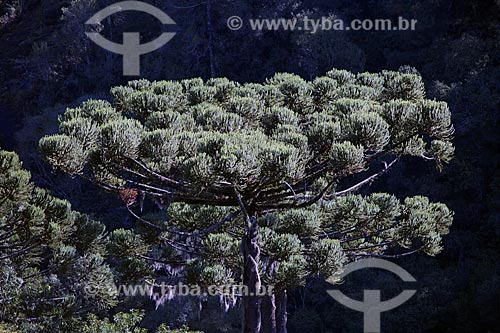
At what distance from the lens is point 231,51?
2281 centimetres

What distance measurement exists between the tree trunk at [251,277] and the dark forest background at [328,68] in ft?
31.8

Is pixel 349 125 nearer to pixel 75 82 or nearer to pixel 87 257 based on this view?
pixel 87 257

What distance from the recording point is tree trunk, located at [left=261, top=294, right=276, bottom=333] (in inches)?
307

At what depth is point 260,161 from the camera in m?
5.48

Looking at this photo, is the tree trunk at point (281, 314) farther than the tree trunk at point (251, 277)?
Yes

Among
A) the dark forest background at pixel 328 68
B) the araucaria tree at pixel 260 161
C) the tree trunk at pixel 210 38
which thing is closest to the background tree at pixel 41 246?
the araucaria tree at pixel 260 161

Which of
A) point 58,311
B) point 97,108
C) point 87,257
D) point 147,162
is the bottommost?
point 58,311

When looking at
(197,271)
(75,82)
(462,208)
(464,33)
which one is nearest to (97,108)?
(197,271)

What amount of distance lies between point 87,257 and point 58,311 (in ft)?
2.40
